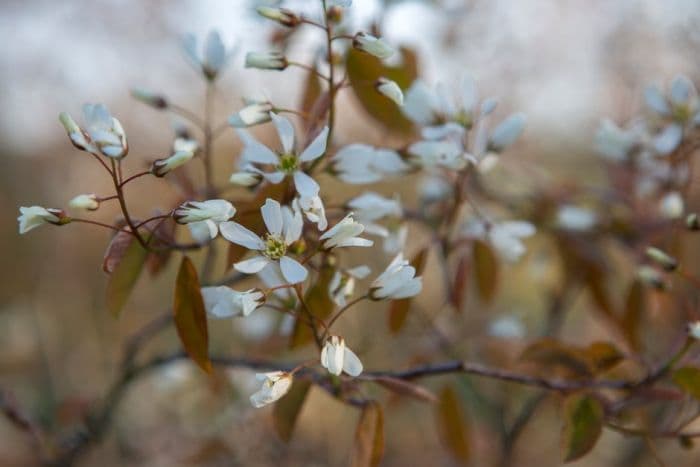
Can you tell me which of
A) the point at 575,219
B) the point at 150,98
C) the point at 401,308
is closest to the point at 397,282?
the point at 401,308

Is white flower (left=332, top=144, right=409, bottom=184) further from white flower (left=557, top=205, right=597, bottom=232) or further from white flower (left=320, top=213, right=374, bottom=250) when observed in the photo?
white flower (left=557, top=205, right=597, bottom=232)

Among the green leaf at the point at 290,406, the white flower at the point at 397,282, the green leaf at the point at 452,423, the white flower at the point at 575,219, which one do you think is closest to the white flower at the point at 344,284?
the white flower at the point at 397,282

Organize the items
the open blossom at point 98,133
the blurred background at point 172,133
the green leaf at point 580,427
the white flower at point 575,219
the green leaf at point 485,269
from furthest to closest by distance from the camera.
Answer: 1. the blurred background at point 172,133
2. the white flower at point 575,219
3. the green leaf at point 485,269
4. the green leaf at point 580,427
5. the open blossom at point 98,133

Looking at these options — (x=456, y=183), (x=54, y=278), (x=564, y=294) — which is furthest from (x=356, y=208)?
(x=54, y=278)

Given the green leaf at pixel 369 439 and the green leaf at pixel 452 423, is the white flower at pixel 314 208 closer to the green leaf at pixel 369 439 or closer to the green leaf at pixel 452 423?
the green leaf at pixel 369 439

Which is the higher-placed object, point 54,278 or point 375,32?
point 375,32

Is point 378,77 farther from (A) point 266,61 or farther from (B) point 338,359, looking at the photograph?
(B) point 338,359

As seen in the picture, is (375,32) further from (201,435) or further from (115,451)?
(115,451)
